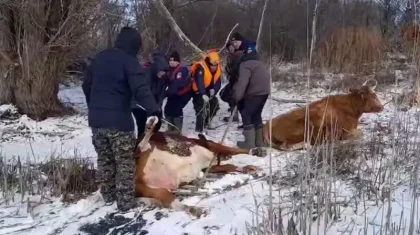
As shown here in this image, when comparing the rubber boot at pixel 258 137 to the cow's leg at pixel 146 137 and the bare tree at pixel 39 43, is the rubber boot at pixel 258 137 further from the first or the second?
the bare tree at pixel 39 43

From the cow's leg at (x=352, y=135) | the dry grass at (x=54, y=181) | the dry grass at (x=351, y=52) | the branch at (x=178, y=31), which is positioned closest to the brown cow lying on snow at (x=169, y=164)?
the dry grass at (x=54, y=181)

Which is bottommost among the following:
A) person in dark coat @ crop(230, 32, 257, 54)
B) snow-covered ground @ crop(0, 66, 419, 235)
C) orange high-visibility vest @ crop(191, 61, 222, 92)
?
snow-covered ground @ crop(0, 66, 419, 235)

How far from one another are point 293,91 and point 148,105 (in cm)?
814

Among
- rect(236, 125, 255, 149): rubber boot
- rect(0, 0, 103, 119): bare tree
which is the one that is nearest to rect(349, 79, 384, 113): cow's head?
rect(236, 125, 255, 149): rubber boot

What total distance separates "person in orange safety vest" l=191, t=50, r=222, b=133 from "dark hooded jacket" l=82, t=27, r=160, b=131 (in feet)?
11.3

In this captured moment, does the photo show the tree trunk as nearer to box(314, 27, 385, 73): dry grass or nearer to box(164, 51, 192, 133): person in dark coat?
box(164, 51, 192, 133): person in dark coat

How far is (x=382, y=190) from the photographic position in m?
4.67

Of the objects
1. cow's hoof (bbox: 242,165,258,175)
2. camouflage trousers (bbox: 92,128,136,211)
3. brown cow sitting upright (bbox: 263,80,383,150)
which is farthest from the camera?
brown cow sitting upright (bbox: 263,80,383,150)

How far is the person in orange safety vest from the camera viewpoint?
8484 millimetres

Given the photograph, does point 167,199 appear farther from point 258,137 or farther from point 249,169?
point 258,137

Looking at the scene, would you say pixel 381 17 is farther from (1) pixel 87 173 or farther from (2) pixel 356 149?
(1) pixel 87 173

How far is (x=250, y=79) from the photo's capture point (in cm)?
706

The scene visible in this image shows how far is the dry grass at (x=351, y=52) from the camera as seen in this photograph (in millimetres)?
13195

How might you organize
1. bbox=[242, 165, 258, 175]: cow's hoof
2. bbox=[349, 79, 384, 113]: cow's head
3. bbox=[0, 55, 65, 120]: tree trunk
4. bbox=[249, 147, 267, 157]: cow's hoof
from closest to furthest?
1. bbox=[242, 165, 258, 175]: cow's hoof
2. bbox=[249, 147, 267, 157]: cow's hoof
3. bbox=[349, 79, 384, 113]: cow's head
4. bbox=[0, 55, 65, 120]: tree trunk
